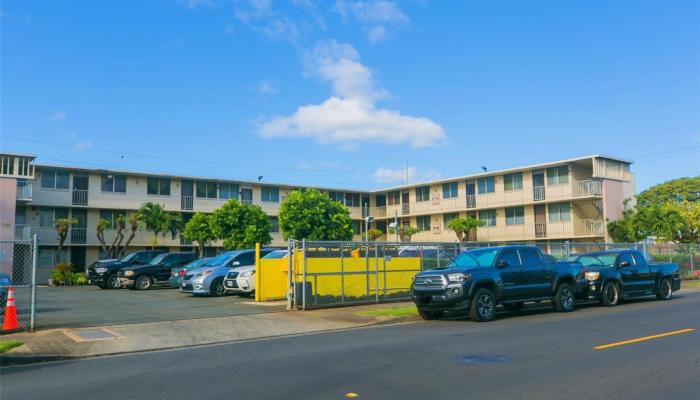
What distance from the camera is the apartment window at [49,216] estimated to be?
39359mm

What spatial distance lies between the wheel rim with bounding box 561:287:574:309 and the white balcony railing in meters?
33.0

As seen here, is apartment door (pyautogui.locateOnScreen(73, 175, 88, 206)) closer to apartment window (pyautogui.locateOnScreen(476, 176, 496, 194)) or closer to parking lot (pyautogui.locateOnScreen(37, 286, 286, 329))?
parking lot (pyautogui.locateOnScreen(37, 286, 286, 329))

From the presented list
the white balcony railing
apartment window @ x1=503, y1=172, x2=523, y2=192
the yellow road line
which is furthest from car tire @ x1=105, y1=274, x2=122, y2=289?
apartment window @ x1=503, y1=172, x2=523, y2=192

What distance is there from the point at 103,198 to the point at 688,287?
3626cm

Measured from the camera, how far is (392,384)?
24.0ft

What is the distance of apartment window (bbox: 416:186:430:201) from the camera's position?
5088 cm

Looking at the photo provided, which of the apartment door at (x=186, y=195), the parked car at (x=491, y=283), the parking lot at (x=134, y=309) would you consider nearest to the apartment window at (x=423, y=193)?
the apartment door at (x=186, y=195)

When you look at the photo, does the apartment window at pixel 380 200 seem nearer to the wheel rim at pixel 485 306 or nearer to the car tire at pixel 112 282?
the car tire at pixel 112 282

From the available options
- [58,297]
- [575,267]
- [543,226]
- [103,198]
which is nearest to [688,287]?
[575,267]

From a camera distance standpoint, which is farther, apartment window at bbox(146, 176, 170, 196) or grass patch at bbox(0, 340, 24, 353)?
apartment window at bbox(146, 176, 170, 196)

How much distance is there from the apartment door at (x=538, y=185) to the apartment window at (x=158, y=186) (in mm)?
27289

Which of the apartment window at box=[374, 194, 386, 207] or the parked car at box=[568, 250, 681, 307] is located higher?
the apartment window at box=[374, 194, 386, 207]

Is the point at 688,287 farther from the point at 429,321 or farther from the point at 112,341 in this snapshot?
the point at 112,341

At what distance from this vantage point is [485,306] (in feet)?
46.3
